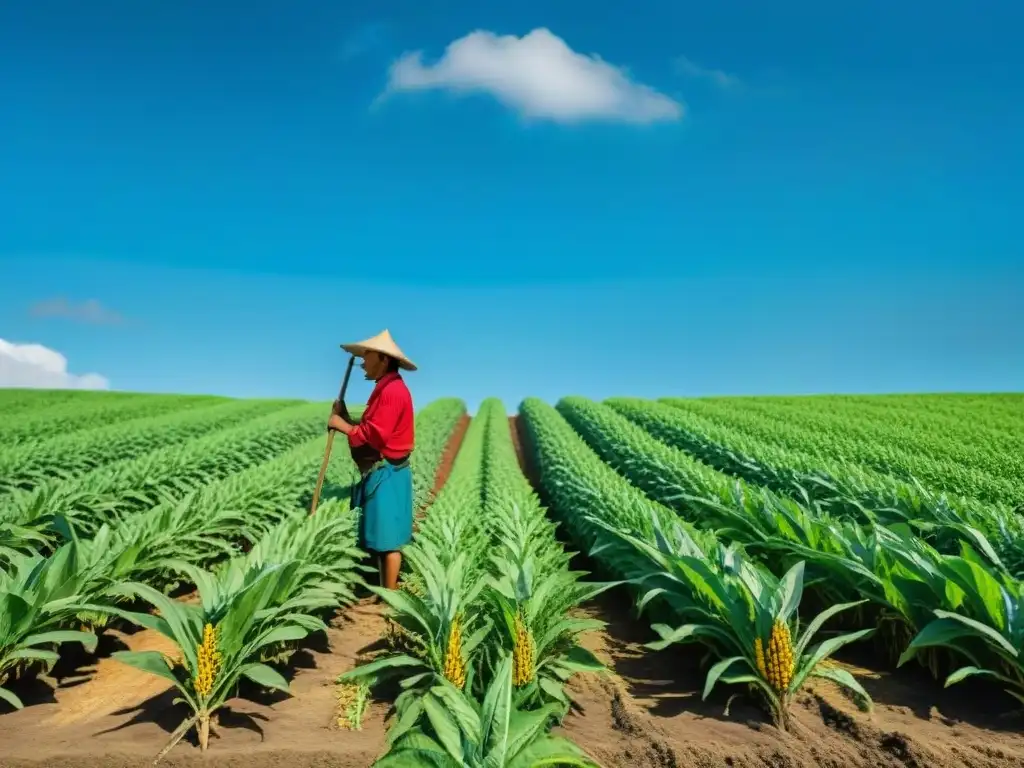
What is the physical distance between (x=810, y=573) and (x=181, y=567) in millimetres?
4525

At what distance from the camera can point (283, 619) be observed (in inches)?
173

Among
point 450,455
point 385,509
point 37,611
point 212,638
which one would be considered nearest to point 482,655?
point 212,638

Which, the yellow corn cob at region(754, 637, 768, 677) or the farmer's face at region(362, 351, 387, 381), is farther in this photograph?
the farmer's face at region(362, 351, 387, 381)

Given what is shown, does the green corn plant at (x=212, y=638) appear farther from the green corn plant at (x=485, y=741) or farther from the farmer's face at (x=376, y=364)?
the farmer's face at (x=376, y=364)

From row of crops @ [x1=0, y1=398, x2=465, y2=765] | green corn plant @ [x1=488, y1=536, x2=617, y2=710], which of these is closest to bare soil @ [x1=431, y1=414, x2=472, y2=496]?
row of crops @ [x1=0, y1=398, x2=465, y2=765]

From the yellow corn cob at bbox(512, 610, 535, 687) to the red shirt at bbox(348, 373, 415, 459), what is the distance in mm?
3058

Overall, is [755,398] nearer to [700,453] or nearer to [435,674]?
[700,453]

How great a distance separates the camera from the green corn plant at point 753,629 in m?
3.79

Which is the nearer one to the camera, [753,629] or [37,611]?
[753,629]

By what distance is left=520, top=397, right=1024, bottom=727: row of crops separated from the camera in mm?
3934

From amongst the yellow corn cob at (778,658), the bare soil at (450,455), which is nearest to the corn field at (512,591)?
the yellow corn cob at (778,658)

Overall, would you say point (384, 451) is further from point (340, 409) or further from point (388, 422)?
point (340, 409)

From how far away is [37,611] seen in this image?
4242 mm

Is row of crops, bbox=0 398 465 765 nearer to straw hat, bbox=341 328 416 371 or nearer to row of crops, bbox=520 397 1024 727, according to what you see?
straw hat, bbox=341 328 416 371
